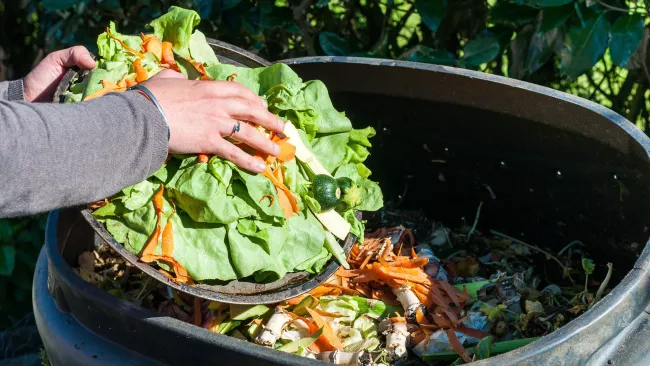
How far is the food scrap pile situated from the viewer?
2.03 meters

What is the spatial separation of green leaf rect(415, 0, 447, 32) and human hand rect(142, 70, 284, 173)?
4.80ft

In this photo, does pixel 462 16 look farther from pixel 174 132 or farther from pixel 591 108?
pixel 174 132

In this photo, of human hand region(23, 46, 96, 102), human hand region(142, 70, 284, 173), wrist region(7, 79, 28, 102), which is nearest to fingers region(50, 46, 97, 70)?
human hand region(23, 46, 96, 102)

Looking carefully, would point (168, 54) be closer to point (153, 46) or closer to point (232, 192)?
point (153, 46)

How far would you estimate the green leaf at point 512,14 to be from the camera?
129 inches

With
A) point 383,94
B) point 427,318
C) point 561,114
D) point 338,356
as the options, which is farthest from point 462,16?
point 338,356

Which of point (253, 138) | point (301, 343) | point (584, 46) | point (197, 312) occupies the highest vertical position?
point (584, 46)

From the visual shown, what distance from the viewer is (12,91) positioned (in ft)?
7.72

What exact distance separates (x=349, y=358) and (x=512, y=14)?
1719 millimetres

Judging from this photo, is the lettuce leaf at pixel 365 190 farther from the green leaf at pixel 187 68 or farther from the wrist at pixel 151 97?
the wrist at pixel 151 97

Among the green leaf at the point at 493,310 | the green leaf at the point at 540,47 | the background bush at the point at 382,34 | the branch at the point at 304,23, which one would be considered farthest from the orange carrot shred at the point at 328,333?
the branch at the point at 304,23

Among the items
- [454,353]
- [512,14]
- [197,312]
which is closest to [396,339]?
[454,353]

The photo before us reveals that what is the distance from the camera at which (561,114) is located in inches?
97.3

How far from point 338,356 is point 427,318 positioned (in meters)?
0.40
